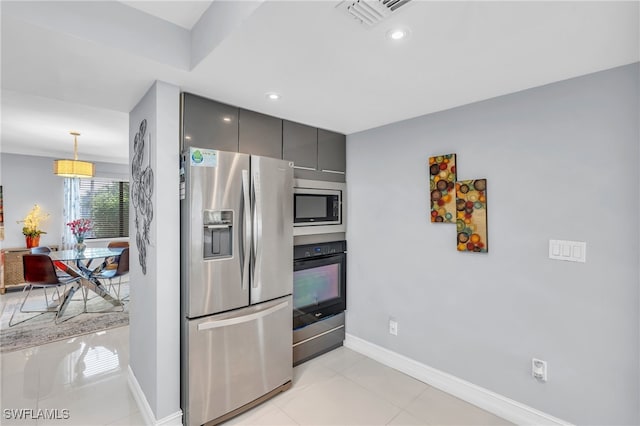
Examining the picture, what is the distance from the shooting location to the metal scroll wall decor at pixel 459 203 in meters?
2.23

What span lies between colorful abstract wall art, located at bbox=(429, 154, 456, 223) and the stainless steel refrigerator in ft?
3.92

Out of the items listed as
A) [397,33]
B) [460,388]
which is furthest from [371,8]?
[460,388]

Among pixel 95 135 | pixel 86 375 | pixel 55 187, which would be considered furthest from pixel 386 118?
pixel 55 187

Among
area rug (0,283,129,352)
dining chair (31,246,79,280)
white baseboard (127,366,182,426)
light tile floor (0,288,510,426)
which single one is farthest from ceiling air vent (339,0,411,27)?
dining chair (31,246,79,280)

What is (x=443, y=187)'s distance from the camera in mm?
2436

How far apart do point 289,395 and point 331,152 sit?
221cm

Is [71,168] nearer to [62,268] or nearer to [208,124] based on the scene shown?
[62,268]

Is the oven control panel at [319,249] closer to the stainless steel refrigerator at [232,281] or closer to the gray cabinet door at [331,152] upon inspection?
the stainless steel refrigerator at [232,281]

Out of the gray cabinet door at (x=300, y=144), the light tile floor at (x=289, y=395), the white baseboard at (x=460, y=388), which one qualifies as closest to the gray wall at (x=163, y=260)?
the light tile floor at (x=289, y=395)

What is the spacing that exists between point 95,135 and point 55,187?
Result: 2.40 meters

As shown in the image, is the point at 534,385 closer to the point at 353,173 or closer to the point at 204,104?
the point at 353,173

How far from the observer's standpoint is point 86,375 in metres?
2.64

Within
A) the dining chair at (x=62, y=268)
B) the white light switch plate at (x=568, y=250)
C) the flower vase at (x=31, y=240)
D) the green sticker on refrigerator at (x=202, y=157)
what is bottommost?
the dining chair at (x=62, y=268)

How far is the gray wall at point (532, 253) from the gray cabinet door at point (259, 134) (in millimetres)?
1039
